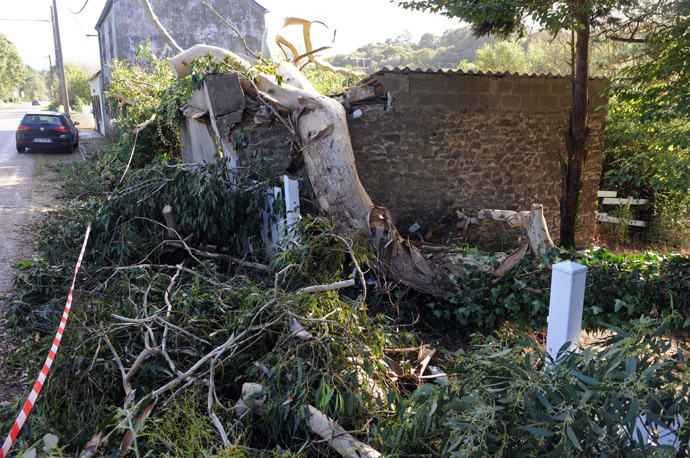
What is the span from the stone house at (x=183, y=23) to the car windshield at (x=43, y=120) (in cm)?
384

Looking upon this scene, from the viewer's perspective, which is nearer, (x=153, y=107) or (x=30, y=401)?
(x=30, y=401)

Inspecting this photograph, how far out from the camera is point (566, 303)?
9.73 ft

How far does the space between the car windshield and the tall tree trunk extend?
15.3m

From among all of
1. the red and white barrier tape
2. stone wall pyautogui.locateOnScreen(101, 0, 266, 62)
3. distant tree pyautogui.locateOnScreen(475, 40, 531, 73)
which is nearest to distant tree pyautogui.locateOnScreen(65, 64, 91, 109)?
stone wall pyautogui.locateOnScreen(101, 0, 266, 62)

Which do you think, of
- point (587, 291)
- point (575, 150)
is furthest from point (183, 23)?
point (587, 291)

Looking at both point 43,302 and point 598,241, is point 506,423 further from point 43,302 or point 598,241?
point 598,241

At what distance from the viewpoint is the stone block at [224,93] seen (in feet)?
21.7

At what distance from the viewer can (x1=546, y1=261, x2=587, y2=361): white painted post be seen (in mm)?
2932

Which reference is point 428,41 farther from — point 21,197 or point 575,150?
point 21,197

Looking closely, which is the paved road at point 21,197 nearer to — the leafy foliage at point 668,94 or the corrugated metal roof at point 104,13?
the corrugated metal roof at point 104,13

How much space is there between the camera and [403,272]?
5934 millimetres

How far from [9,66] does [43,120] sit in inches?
2001

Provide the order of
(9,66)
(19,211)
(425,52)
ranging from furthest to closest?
(9,66), (425,52), (19,211)

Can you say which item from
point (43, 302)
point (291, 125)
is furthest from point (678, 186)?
point (43, 302)
